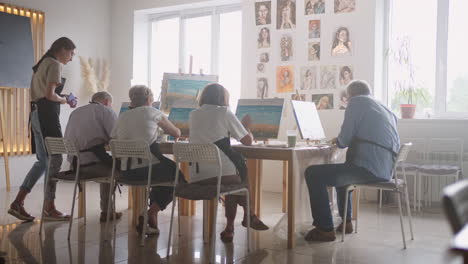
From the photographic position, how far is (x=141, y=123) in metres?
3.78

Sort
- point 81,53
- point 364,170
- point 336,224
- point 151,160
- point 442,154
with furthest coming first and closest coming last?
point 81,53, point 442,154, point 336,224, point 364,170, point 151,160

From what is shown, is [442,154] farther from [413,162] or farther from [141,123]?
[141,123]

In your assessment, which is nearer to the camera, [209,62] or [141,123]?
[141,123]

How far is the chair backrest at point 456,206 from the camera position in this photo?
49.8 inches

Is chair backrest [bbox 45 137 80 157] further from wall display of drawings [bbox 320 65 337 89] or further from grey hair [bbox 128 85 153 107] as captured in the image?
wall display of drawings [bbox 320 65 337 89]

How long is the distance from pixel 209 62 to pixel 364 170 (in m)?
4.18

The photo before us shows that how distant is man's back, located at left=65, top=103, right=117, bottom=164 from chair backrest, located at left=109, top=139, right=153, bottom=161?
1.63ft

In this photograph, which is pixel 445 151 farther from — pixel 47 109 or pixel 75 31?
pixel 75 31

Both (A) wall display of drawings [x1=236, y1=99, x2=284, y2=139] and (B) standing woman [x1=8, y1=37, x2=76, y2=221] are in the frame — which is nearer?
(A) wall display of drawings [x1=236, y1=99, x2=284, y2=139]

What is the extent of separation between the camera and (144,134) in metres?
3.78

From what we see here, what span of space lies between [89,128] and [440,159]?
366 cm

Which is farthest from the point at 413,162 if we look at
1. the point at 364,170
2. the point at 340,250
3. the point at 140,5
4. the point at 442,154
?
the point at 140,5

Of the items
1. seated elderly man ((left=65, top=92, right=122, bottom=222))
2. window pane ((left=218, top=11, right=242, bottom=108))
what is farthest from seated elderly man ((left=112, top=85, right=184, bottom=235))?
window pane ((left=218, top=11, right=242, bottom=108))

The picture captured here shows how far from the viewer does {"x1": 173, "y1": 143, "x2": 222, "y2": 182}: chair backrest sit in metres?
3.19
